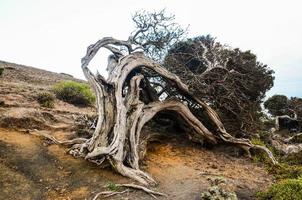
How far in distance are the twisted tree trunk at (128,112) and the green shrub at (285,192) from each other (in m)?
2.85

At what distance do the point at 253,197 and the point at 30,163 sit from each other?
6.29 metres

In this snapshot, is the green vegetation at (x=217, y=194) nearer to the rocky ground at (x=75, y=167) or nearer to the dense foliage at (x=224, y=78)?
the rocky ground at (x=75, y=167)

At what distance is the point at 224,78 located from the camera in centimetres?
1417

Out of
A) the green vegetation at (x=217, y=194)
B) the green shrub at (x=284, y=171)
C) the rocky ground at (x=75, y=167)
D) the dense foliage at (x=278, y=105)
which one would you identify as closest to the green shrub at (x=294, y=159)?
the green shrub at (x=284, y=171)

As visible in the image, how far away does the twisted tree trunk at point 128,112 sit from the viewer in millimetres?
10305

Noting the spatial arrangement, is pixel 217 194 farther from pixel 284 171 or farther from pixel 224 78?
pixel 224 78

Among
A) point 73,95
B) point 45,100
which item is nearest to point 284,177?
point 45,100

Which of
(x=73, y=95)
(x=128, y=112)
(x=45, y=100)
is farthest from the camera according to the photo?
(x=73, y=95)

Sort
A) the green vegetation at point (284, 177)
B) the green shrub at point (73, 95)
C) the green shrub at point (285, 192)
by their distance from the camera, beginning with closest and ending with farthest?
the green shrub at point (285, 192) → the green vegetation at point (284, 177) → the green shrub at point (73, 95)

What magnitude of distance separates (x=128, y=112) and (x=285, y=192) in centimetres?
551

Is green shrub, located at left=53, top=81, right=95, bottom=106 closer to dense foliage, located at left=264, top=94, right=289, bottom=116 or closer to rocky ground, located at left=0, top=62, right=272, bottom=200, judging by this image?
rocky ground, located at left=0, top=62, right=272, bottom=200

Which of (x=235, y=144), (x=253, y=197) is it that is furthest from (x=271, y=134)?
(x=253, y=197)

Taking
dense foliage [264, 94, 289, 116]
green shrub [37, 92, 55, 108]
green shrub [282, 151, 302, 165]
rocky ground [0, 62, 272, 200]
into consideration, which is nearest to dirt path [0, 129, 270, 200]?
rocky ground [0, 62, 272, 200]

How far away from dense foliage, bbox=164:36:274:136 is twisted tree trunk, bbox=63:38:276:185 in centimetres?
63
